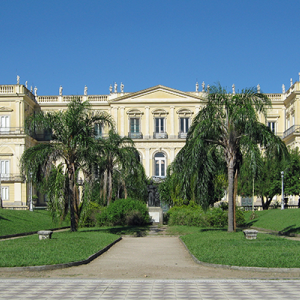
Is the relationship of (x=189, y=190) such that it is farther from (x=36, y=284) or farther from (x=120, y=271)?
(x=36, y=284)

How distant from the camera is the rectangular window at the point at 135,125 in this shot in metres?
59.7

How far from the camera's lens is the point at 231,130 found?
22.0 meters

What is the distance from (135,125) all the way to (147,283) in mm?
49882

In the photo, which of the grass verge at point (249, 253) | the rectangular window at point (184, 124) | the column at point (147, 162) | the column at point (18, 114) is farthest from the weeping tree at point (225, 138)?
the column at point (18, 114)

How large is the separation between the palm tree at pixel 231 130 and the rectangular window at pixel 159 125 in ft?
122

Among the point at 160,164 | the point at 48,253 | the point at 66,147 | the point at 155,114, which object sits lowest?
the point at 48,253

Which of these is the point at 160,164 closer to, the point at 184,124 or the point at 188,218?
the point at 184,124

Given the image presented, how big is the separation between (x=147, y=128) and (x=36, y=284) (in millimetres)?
49651

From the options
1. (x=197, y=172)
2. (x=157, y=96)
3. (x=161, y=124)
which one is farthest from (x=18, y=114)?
(x=197, y=172)

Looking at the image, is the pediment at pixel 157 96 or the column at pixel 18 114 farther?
the pediment at pixel 157 96

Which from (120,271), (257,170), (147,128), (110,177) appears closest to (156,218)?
(110,177)

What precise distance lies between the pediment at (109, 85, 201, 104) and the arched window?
664 cm

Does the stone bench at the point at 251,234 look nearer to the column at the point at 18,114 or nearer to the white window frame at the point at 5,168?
the white window frame at the point at 5,168

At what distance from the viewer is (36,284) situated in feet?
33.3
